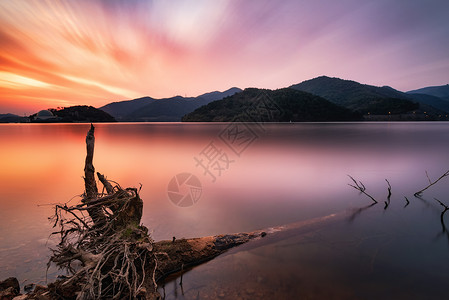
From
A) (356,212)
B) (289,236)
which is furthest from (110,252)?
(356,212)

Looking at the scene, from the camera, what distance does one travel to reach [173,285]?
4.49 meters

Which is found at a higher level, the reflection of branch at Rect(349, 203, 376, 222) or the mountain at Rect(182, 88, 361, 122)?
the reflection of branch at Rect(349, 203, 376, 222)

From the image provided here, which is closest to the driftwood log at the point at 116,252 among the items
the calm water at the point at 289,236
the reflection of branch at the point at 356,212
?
the calm water at the point at 289,236

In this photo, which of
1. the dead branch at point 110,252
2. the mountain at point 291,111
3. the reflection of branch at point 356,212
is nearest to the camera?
the dead branch at point 110,252

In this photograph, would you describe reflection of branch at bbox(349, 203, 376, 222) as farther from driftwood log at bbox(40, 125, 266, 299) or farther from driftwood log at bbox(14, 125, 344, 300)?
driftwood log at bbox(40, 125, 266, 299)

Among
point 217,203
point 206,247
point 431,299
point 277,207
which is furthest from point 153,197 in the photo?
point 431,299

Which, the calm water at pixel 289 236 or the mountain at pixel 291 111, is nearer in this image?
the calm water at pixel 289 236

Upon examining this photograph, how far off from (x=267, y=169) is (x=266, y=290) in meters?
14.6

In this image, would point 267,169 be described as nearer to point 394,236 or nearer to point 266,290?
point 394,236

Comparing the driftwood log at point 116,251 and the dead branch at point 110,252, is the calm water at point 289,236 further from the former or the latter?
the dead branch at point 110,252

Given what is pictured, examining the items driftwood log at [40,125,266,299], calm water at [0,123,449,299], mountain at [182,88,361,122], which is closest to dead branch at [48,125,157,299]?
driftwood log at [40,125,266,299]

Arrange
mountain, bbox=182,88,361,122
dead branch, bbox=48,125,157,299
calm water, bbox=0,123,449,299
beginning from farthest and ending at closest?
mountain, bbox=182,88,361,122, calm water, bbox=0,123,449,299, dead branch, bbox=48,125,157,299

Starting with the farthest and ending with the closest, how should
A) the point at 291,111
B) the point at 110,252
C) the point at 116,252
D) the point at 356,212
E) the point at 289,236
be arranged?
the point at 291,111 → the point at 356,212 → the point at 289,236 → the point at 116,252 → the point at 110,252

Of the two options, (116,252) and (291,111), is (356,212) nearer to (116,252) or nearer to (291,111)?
(116,252)
